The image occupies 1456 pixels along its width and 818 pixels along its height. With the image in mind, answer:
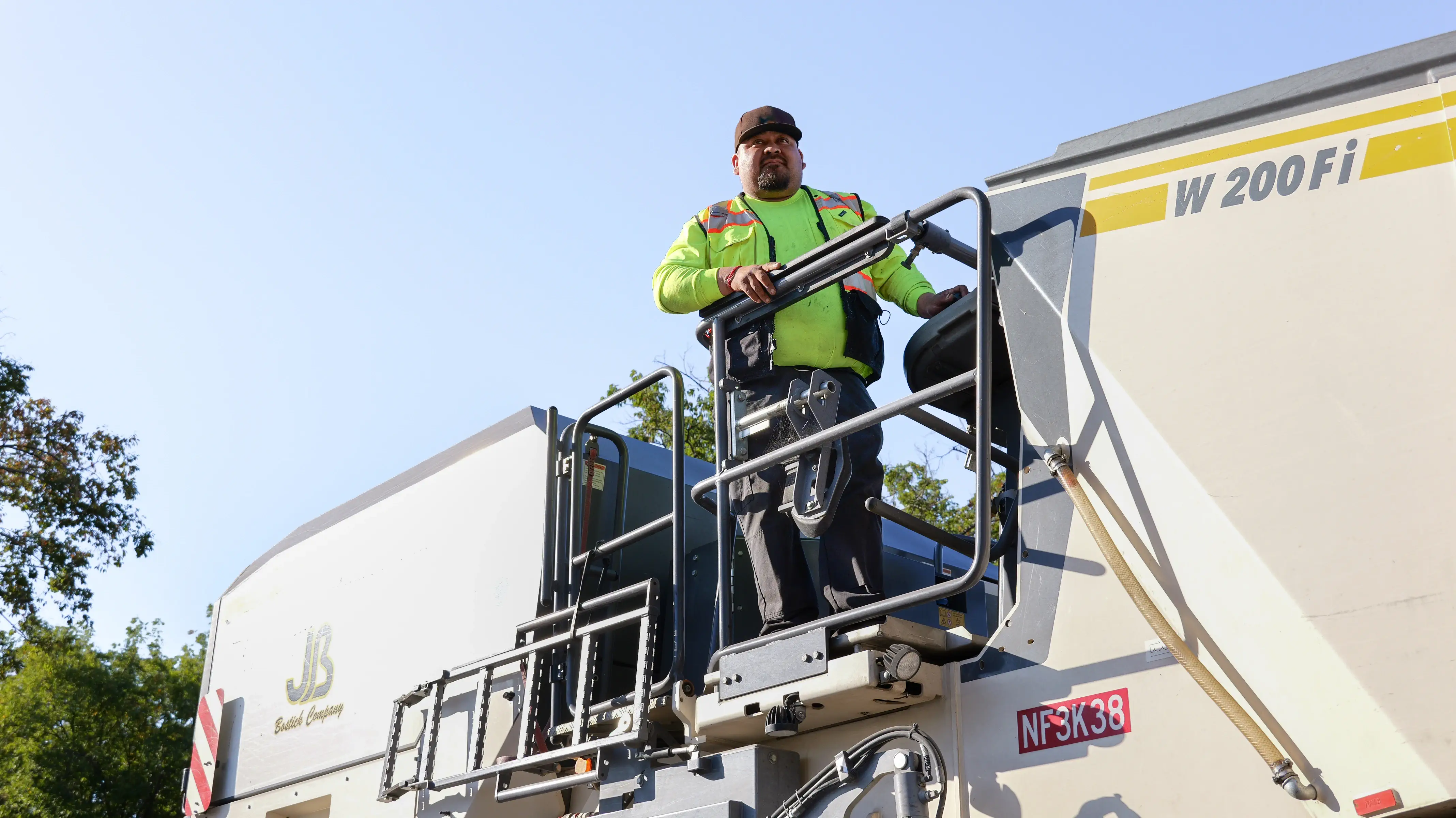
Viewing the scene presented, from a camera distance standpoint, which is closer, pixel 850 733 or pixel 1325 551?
pixel 1325 551

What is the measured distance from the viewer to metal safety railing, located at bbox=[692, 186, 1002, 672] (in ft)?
9.31

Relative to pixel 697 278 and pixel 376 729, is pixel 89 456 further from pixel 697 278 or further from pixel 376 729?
pixel 697 278

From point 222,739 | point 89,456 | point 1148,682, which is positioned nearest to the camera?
point 1148,682

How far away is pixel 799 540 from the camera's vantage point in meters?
3.72

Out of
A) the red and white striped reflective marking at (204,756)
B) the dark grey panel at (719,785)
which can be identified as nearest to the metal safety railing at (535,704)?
the dark grey panel at (719,785)

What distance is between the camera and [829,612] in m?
3.70

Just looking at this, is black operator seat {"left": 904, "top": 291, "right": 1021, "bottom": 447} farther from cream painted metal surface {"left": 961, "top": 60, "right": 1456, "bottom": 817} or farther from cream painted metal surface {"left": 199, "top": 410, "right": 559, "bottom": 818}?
cream painted metal surface {"left": 199, "top": 410, "right": 559, "bottom": 818}

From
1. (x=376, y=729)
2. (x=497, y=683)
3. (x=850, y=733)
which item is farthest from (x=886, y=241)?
(x=376, y=729)

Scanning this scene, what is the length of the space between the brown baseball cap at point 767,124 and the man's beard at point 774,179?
13 centimetres

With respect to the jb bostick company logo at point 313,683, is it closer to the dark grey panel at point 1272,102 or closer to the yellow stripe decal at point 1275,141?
the dark grey panel at point 1272,102

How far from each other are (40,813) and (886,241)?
22619mm

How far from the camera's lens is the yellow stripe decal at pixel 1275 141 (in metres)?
2.64

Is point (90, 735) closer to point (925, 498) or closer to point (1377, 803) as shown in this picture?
point (925, 498)

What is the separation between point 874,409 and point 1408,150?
1435mm
